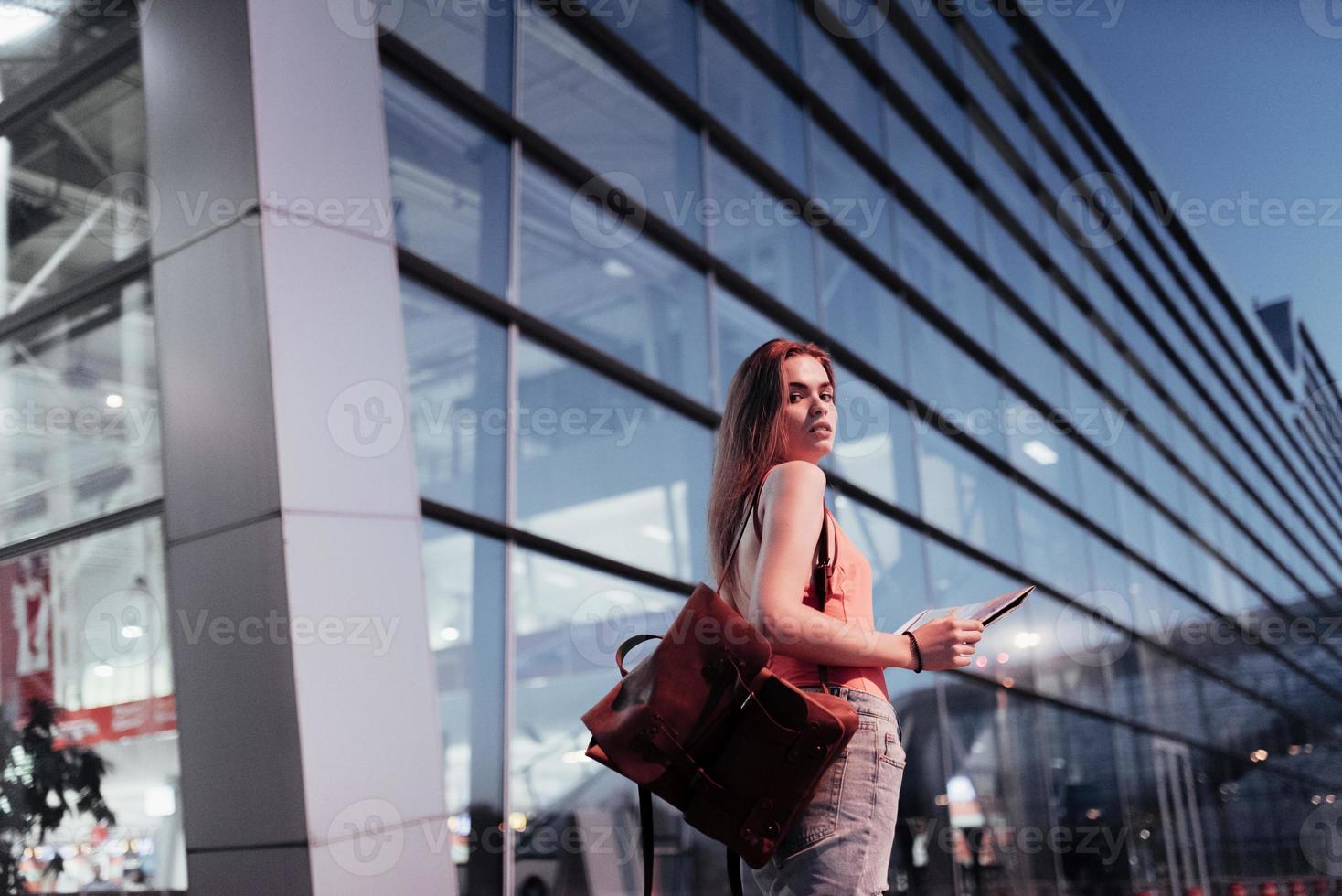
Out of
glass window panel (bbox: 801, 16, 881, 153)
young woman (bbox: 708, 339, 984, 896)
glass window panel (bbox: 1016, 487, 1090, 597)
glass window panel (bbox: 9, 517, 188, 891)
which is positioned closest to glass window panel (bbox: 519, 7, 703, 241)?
glass window panel (bbox: 801, 16, 881, 153)

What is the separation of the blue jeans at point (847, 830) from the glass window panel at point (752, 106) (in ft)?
25.2

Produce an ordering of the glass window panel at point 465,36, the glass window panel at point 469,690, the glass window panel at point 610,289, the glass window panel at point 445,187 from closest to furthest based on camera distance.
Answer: the glass window panel at point 469,690
the glass window panel at point 445,187
the glass window panel at point 465,36
the glass window panel at point 610,289

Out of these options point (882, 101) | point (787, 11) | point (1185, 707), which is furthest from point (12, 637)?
point (1185, 707)

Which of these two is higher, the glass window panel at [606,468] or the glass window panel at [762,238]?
the glass window panel at [762,238]

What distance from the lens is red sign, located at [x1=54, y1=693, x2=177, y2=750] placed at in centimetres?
439

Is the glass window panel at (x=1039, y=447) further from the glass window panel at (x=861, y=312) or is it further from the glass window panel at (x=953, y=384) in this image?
the glass window panel at (x=861, y=312)

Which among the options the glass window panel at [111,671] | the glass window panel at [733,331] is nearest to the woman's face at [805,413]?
the glass window panel at [111,671]

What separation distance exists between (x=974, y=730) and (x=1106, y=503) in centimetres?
614

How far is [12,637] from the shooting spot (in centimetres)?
494

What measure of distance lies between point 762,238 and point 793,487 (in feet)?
24.7

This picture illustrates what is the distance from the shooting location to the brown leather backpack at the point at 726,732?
1.70 metres

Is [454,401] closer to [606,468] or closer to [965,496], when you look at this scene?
[606,468]

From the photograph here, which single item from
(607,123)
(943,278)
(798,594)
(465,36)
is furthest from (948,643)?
(943,278)

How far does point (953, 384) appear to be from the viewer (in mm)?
12008
